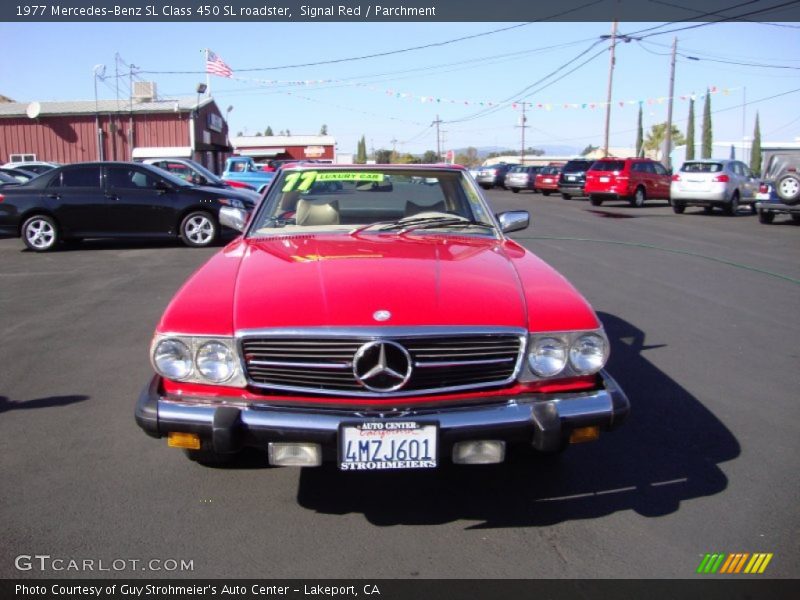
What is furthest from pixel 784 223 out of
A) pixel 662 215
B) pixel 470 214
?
pixel 470 214

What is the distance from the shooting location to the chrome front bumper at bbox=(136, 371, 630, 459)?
9.25 ft

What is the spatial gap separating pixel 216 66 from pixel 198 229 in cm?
2232

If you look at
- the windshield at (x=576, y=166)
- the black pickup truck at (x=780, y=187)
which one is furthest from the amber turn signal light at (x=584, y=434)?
the windshield at (x=576, y=166)

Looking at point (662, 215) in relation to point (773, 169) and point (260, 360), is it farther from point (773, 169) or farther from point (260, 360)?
point (260, 360)

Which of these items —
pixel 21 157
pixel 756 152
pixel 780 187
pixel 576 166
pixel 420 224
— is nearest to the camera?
pixel 420 224

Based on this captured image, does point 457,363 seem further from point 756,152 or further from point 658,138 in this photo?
point 658,138

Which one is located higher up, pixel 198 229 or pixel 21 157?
pixel 21 157

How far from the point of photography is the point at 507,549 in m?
2.97

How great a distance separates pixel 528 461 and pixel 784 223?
17666 mm

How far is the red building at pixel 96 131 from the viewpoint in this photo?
37.6 metres

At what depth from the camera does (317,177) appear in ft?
16.0

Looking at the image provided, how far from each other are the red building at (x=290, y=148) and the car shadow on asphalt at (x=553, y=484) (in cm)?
→ 5566

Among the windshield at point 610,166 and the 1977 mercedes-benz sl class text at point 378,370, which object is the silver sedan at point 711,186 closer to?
the windshield at point 610,166

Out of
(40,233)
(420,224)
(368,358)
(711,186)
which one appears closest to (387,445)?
(368,358)
